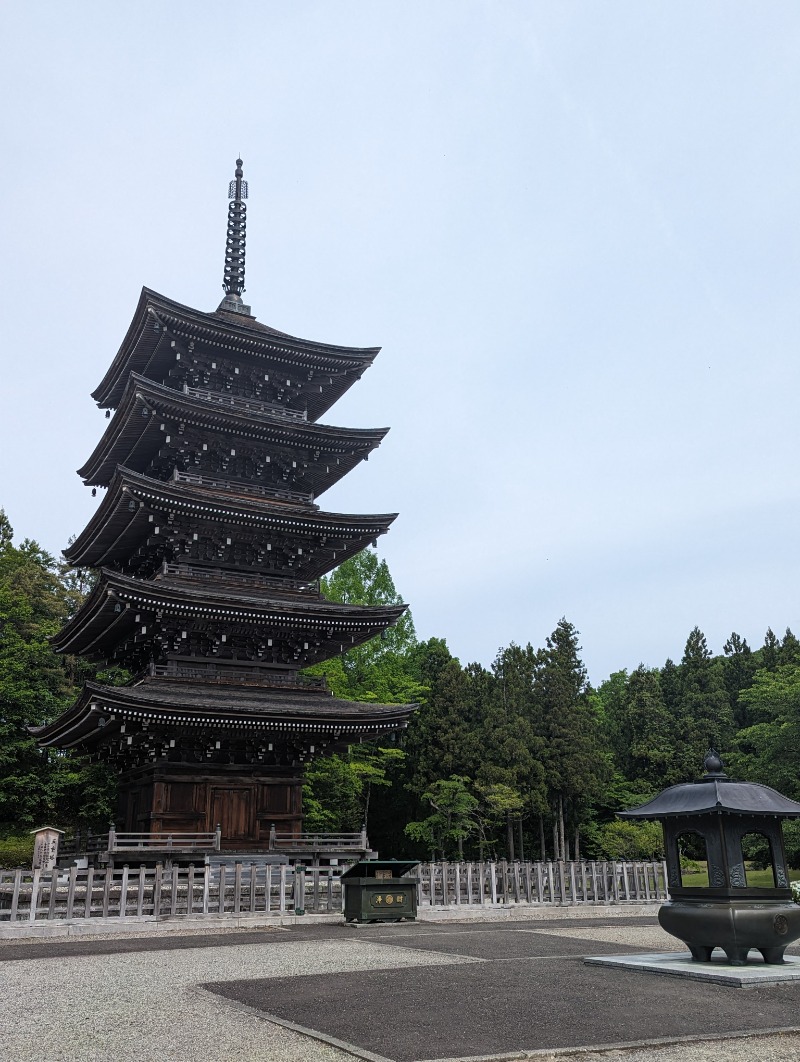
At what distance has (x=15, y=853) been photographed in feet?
127

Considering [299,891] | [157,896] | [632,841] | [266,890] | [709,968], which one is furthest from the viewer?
[632,841]

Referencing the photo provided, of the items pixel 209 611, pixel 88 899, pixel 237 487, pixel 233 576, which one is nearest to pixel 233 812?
pixel 209 611

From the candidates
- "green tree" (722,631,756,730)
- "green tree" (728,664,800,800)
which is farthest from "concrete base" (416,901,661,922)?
"green tree" (722,631,756,730)

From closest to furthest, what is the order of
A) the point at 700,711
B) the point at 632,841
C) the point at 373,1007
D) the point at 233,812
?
the point at 373,1007 < the point at 233,812 < the point at 632,841 < the point at 700,711

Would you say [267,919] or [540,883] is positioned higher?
[540,883]

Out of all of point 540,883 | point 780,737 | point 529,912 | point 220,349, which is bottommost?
point 529,912

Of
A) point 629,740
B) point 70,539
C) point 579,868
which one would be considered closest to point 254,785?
point 579,868

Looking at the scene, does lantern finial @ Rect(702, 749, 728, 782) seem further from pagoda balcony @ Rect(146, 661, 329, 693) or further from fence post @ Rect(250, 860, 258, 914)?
pagoda balcony @ Rect(146, 661, 329, 693)

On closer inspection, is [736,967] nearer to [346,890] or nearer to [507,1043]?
[507,1043]

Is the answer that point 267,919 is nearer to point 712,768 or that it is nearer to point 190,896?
point 190,896

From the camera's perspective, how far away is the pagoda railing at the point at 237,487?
2806cm

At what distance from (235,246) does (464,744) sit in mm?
27220

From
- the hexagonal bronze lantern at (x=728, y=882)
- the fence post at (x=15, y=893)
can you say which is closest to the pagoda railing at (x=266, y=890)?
the fence post at (x=15, y=893)

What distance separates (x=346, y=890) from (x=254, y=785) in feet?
24.5
